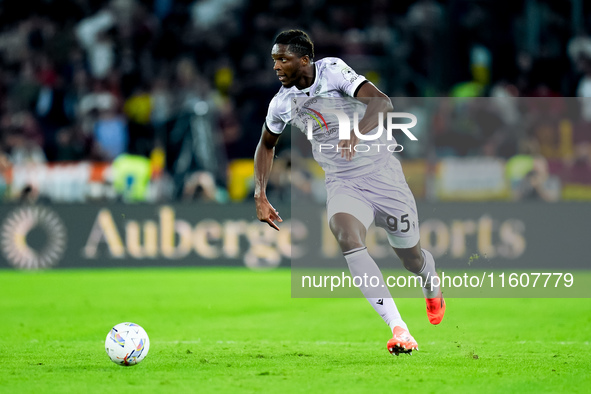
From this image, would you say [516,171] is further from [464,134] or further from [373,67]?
[373,67]

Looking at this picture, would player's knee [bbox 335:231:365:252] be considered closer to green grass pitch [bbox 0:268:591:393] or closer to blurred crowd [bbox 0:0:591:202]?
green grass pitch [bbox 0:268:591:393]

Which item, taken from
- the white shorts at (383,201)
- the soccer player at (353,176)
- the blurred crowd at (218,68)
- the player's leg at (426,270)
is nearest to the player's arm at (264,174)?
the soccer player at (353,176)

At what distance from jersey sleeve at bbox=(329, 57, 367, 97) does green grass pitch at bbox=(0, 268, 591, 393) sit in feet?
6.55

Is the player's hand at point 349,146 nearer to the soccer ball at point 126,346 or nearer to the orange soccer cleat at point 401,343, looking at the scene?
the orange soccer cleat at point 401,343

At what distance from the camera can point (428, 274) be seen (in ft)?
25.3

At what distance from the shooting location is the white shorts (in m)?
7.25

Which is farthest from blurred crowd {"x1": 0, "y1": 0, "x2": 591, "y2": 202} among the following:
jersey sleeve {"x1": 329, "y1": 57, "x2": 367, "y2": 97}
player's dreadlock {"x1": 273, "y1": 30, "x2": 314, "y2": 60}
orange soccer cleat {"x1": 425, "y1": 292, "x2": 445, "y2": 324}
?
player's dreadlock {"x1": 273, "y1": 30, "x2": 314, "y2": 60}

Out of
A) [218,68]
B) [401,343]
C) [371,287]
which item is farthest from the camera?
[218,68]

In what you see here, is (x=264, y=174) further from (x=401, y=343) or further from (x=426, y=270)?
(x=401, y=343)

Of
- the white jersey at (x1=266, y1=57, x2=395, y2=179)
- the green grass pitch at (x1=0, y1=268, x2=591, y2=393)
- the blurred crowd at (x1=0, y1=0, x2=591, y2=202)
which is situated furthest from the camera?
the blurred crowd at (x1=0, y1=0, x2=591, y2=202)

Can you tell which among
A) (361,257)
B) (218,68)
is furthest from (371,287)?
(218,68)

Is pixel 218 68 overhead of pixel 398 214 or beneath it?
overhead

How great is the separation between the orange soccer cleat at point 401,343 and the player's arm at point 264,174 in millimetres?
1417

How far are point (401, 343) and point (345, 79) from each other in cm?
200
